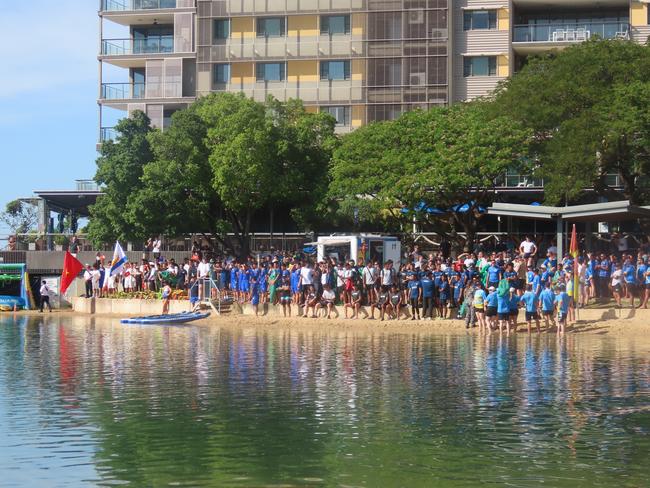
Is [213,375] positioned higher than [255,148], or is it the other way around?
[255,148]

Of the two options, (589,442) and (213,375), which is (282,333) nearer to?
(213,375)

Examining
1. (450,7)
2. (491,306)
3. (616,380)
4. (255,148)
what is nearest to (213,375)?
(616,380)

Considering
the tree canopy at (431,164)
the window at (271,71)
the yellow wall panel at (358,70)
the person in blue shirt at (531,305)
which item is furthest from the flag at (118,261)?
the yellow wall panel at (358,70)

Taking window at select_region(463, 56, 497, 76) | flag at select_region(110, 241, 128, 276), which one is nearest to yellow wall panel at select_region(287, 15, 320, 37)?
window at select_region(463, 56, 497, 76)

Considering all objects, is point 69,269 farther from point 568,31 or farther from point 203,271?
point 568,31

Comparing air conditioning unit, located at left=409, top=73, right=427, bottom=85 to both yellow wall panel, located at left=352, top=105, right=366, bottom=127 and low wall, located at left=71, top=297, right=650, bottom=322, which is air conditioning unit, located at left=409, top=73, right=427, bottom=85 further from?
low wall, located at left=71, top=297, right=650, bottom=322

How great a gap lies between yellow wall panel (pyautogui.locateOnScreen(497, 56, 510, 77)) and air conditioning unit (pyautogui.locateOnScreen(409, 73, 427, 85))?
5250 millimetres

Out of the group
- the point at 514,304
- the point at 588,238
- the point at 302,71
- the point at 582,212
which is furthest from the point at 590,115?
the point at 302,71

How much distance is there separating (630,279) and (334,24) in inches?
1589

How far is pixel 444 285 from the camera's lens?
138 ft

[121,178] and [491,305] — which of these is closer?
[491,305]

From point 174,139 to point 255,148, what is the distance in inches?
213

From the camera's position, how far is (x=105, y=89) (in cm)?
7875

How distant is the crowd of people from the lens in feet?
126
